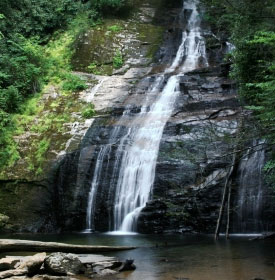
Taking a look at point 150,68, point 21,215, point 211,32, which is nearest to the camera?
point 21,215

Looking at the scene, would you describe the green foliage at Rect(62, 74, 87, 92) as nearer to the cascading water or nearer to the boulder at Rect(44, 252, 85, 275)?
the cascading water

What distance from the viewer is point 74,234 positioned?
49.6 feet

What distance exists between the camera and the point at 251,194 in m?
14.5

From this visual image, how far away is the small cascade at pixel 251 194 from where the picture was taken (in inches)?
555

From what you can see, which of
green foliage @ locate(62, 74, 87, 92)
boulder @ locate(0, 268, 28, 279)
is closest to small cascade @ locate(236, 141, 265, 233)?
boulder @ locate(0, 268, 28, 279)

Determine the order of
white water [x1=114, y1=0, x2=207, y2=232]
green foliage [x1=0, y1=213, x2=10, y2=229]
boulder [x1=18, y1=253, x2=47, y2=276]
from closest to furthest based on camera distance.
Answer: boulder [x1=18, y1=253, x2=47, y2=276] < white water [x1=114, y1=0, x2=207, y2=232] < green foliage [x1=0, y1=213, x2=10, y2=229]

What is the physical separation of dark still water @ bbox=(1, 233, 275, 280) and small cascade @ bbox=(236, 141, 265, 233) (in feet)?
3.76

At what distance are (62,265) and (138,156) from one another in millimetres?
8984

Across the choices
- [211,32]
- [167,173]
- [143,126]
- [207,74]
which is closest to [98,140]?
[143,126]

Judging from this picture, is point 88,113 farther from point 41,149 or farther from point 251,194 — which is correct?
point 251,194

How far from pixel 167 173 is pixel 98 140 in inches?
142

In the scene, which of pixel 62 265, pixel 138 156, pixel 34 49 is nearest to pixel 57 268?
Result: pixel 62 265

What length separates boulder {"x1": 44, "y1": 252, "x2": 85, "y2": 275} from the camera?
25.7ft

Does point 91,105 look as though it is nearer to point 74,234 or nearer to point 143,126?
point 143,126
